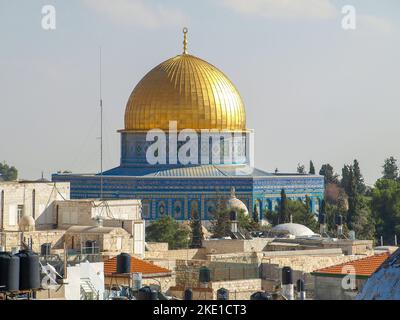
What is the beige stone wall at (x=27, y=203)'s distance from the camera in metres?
30.7

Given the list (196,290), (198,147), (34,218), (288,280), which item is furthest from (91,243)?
(198,147)

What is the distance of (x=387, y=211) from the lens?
4809 cm

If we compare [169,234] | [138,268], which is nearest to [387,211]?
[169,234]

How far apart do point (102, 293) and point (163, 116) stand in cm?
3407

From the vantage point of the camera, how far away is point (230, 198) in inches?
1889

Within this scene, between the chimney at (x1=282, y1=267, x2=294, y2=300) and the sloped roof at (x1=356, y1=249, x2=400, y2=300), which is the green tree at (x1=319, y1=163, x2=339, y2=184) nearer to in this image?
the chimney at (x1=282, y1=267, x2=294, y2=300)

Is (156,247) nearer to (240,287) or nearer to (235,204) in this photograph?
(240,287)

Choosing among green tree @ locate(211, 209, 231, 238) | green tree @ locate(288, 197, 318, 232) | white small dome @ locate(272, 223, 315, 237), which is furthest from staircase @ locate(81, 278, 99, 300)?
green tree @ locate(288, 197, 318, 232)

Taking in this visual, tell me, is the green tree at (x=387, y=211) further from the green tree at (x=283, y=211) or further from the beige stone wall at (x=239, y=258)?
the beige stone wall at (x=239, y=258)

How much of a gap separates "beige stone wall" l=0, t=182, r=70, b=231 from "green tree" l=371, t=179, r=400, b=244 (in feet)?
48.0

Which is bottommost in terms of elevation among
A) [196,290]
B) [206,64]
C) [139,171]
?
[196,290]

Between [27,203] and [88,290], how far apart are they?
15263 millimetres

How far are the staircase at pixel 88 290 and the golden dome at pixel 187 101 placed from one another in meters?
33.3
